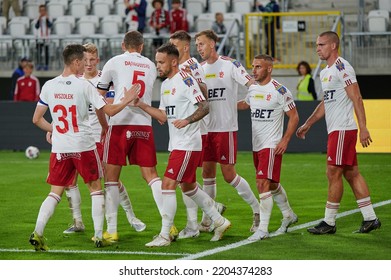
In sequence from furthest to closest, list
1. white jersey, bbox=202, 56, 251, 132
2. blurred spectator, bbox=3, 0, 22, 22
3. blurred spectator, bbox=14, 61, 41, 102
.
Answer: blurred spectator, bbox=3, 0, 22, 22 → blurred spectator, bbox=14, 61, 41, 102 → white jersey, bbox=202, 56, 251, 132

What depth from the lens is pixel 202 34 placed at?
11523mm

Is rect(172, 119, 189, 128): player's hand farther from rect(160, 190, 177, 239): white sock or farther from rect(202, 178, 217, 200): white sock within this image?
rect(202, 178, 217, 200): white sock

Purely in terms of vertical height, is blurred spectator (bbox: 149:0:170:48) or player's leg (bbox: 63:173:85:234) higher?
blurred spectator (bbox: 149:0:170:48)

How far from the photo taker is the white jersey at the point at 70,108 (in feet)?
33.7

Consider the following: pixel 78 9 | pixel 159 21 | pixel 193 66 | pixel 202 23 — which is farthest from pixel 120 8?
pixel 193 66

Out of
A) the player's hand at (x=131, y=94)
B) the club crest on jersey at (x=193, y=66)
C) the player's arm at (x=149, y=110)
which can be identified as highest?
the club crest on jersey at (x=193, y=66)

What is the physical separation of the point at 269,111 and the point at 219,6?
56.0 feet

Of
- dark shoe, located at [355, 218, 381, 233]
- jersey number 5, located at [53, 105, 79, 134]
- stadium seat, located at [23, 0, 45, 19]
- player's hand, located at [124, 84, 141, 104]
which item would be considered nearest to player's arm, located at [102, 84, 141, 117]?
player's hand, located at [124, 84, 141, 104]

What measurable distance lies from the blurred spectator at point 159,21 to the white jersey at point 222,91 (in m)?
13.6

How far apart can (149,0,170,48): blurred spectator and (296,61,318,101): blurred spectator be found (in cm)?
470

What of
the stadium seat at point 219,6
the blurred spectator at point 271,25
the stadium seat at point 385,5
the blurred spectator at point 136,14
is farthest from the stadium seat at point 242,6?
the stadium seat at point 385,5

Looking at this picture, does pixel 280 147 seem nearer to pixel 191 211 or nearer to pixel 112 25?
pixel 191 211

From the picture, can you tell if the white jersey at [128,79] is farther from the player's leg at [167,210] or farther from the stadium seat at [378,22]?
the stadium seat at [378,22]

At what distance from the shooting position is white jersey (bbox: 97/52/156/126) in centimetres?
1104
